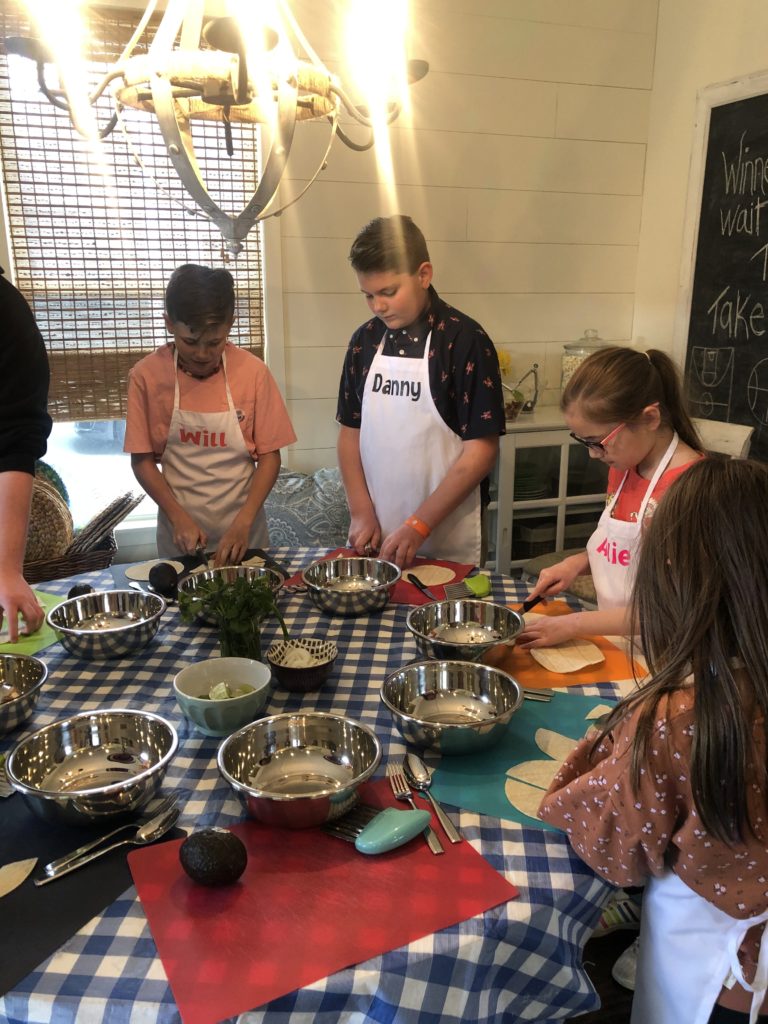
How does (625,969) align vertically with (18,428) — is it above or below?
below

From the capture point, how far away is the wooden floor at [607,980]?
166 cm

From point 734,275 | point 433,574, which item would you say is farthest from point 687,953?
point 734,275

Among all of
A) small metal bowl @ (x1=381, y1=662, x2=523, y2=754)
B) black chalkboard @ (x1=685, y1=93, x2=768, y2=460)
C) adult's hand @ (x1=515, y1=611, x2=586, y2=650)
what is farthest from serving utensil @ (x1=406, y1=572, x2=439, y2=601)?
black chalkboard @ (x1=685, y1=93, x2=768, y2=460)

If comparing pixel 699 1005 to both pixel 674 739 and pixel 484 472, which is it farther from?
pixel 484 472

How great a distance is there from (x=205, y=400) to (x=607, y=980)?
1788mm

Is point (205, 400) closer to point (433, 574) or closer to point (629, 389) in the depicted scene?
point (433, 574)

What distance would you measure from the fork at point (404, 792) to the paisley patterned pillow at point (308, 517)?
1961 mm

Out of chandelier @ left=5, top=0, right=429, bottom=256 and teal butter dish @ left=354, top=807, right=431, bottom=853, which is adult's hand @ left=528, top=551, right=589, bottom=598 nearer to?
teal butter dish @ left=354, top=807, right=431, bottom=853

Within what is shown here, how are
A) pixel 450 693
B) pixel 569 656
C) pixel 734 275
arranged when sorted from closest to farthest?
pixel 450 693, pixel 569 656, pixel 734 275

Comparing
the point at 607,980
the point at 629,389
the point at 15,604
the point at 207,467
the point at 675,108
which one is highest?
A: the point at 675,108

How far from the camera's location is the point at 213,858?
36.1 inches

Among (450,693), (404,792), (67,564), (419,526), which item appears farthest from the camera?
(67,564)

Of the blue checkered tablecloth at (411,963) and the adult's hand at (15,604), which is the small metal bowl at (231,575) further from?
the blue checkered tablecloth at (411,963)

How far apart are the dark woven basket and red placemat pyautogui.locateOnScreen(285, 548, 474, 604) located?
98cm
